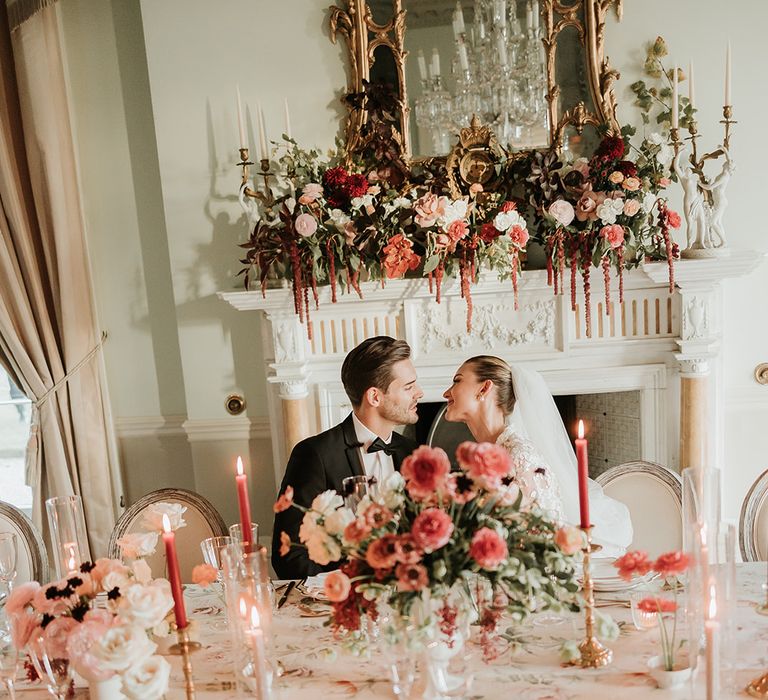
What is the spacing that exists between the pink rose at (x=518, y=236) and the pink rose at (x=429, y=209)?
287 mm

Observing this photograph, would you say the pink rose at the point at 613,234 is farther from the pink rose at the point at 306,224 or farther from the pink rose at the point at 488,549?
the pink rose at the point at 488,549

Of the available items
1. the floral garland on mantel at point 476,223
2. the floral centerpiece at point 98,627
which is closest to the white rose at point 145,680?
the floral centerpiece at point 98,627

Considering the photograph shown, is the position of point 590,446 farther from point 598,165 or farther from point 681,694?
point 681,694

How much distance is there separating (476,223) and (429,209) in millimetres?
308

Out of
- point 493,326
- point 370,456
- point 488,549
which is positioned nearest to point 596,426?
point 493,326

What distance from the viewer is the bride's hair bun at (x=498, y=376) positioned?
8.52 ft

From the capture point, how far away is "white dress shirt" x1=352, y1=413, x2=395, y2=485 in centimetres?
258

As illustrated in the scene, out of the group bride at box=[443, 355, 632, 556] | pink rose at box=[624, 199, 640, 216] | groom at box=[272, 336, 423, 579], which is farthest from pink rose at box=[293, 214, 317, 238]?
pink rose at box=[624, 199, 640, 216]

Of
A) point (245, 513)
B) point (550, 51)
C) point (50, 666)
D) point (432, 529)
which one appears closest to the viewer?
point (432, 529)

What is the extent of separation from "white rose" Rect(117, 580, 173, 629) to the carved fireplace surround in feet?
6.49

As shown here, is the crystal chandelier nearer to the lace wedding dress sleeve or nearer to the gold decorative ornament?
the lace wedding dress sleeve

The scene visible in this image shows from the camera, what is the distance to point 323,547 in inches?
50.4

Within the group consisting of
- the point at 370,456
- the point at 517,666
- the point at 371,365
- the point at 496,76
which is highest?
the point at 496,76

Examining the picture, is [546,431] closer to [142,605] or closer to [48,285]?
[142,605]
